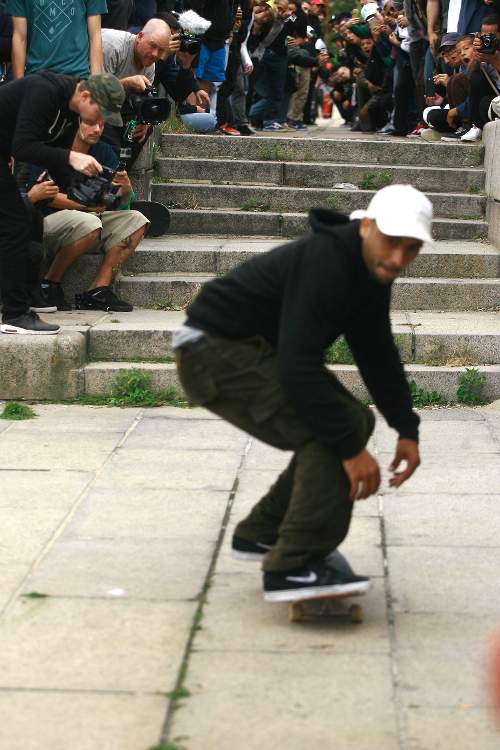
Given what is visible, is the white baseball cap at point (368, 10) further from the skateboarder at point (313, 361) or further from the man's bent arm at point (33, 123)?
the skateboarder at point (313, 361)

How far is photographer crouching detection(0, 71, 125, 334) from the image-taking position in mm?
7141

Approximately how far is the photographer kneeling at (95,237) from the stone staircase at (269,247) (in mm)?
188

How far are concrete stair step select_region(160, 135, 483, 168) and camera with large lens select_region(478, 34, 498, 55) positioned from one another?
889mm

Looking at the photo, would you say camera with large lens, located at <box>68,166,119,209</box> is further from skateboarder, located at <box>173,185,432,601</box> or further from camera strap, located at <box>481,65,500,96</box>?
camera strap, located at <box>481,65,500,96</box>

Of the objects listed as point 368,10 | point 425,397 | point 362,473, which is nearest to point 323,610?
point 362,473

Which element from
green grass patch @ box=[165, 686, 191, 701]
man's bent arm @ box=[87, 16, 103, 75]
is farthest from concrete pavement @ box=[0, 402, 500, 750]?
man's bent arm @ box=[87, 16, 103, 75]

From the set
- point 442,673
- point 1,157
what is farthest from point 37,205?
point 442,673

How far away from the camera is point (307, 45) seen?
53.8 ft

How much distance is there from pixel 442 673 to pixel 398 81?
420 inches

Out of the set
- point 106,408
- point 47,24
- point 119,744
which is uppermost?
point 47,24

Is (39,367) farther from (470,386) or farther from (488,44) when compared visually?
(488,44)

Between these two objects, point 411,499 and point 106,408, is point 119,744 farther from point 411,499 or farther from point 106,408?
point 106,408

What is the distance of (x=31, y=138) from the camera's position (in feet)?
23.4

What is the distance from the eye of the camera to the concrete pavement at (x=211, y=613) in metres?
3.30
